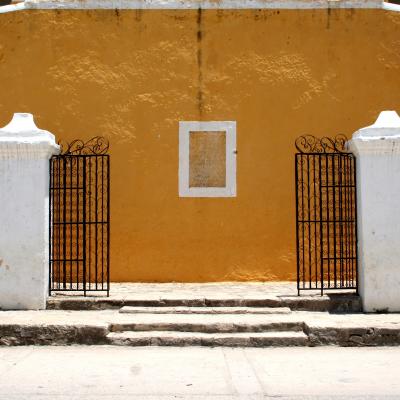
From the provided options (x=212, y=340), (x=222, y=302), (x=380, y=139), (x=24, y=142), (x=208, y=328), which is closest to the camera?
(x=212, y=340)

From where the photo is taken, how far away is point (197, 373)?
5199mm

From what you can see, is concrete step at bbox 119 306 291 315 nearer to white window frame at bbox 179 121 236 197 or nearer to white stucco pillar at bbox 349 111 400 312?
white stucco pillar at bbox 349 111 400 312

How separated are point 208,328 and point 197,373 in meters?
1.30

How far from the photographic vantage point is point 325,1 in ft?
32.2

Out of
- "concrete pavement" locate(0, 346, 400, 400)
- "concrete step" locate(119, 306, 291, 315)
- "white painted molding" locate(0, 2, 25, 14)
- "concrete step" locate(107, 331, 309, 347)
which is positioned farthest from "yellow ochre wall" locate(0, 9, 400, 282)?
"concrete pavement" locate(0, 346, 400, 400)

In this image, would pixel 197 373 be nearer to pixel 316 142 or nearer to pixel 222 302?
pixel 222 302

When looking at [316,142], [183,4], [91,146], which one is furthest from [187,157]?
[183,4]

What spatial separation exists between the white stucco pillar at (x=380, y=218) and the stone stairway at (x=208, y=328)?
113cm

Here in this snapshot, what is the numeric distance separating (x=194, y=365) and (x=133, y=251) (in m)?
4.24

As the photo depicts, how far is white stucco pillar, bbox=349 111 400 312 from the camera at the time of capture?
7.18 meters

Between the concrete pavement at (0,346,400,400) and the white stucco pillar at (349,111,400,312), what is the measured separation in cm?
115

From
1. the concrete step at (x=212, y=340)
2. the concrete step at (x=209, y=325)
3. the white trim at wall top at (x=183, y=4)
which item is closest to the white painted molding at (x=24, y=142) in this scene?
the concrete step at (x=209, y=325)

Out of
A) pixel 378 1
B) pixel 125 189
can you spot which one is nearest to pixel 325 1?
pixel 378 1

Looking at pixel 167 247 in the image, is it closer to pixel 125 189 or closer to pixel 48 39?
pixel 125 189
